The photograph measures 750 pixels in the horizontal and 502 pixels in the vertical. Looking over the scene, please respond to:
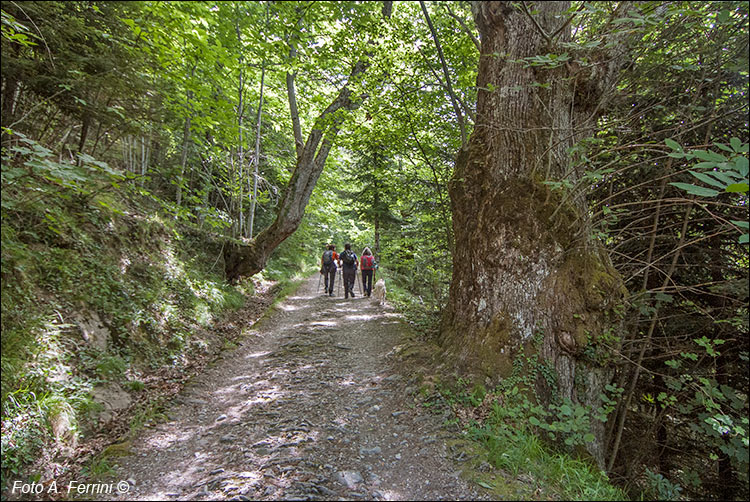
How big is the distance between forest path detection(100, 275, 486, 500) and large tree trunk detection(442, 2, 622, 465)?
4.38 feet

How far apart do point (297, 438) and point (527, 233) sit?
3832 mm

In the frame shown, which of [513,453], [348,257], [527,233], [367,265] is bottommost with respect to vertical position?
[513,453]

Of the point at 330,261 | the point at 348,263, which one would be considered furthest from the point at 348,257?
the point at 330,261

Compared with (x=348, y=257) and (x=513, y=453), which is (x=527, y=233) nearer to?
(x=513, y=453)

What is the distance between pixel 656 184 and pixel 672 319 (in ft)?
5.94

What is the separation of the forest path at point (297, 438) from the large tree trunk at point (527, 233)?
52.5 inches

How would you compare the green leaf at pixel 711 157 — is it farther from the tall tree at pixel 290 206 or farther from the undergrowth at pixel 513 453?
the tall tree at pixel 290 206

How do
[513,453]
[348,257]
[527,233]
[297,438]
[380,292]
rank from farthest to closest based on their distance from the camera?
[348,257]
[380,292]
[527,233]
[297,438]
[513,453]

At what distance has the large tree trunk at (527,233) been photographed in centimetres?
398

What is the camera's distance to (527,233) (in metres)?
4.28

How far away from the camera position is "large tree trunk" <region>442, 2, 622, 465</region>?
3.98 metres

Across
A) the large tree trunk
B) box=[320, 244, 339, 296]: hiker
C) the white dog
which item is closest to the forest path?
the large tree trunk

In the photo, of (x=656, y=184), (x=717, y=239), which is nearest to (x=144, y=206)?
(x=656, y=184)

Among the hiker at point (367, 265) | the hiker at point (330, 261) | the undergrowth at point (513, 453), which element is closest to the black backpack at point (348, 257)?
the hiker at point (367, 265)
